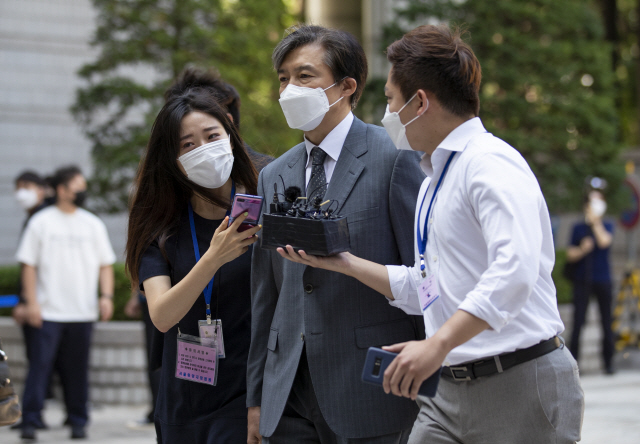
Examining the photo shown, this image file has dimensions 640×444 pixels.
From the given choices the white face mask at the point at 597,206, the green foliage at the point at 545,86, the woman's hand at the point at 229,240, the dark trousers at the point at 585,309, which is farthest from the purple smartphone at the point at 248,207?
the green foliage at the point at 545,86

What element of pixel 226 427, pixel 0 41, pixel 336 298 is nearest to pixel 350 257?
pixel 336 298

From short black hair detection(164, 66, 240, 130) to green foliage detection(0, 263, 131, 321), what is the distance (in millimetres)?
4734

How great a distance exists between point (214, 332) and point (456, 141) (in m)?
1.30

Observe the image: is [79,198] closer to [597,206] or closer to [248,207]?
[248,207]

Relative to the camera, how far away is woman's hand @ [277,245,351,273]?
2.33 m

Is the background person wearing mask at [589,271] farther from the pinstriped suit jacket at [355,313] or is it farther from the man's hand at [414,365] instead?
the man's hand at [414,365]

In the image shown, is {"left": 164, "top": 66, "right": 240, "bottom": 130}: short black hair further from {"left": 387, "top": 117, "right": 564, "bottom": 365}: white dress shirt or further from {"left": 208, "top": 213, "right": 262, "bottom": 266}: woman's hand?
{"left": 387, "top": 117, "right": 564, "bottom": 365}: white dress shirt

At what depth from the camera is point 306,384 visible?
276cm

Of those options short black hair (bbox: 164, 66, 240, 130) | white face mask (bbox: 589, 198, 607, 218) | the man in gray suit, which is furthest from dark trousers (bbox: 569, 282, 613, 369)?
the man in gray suit

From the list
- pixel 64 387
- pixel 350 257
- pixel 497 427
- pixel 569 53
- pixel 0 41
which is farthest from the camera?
pixel 0 41

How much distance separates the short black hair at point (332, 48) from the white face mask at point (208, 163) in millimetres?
412

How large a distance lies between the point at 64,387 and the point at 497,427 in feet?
16.6

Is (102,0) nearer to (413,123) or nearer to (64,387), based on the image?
(64,387)

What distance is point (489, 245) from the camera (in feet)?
6.42
